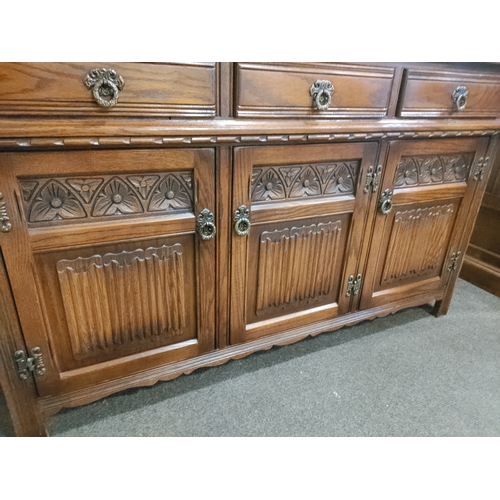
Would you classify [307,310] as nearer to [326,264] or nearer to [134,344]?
[326,264]

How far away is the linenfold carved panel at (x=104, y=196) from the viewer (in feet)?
1.99

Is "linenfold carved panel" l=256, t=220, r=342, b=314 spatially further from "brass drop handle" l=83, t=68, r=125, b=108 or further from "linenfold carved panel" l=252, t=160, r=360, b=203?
"brass drop handle" l=83, t=68, r=125, b=108

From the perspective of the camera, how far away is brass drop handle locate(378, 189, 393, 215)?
91 centimetres

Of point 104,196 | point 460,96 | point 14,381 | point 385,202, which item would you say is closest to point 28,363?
point 14,381

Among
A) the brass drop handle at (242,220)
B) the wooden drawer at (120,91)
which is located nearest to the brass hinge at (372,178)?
the brass drop handle at (242,220)

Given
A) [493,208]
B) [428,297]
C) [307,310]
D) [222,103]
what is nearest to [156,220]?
[222,103]

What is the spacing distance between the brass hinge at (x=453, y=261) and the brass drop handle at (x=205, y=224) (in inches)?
31.8

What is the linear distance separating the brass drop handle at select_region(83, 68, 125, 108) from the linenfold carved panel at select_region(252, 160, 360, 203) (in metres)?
0.29

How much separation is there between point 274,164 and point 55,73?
41 cm

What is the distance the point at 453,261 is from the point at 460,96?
507 mm

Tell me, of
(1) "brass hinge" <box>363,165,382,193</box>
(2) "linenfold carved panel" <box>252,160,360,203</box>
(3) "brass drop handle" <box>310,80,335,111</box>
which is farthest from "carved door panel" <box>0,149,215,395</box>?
(1) "brass hinge" <box>363,165,382,193</box>

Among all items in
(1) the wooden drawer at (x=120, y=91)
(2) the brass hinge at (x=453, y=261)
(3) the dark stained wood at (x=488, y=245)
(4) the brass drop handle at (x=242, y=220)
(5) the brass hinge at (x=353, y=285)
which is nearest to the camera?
(1) the wooden drawer at (x=120, y=91)

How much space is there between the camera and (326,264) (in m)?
0.94

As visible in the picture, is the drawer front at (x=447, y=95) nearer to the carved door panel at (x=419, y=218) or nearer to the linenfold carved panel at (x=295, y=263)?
the carved door panel at (x=419, y=218)
